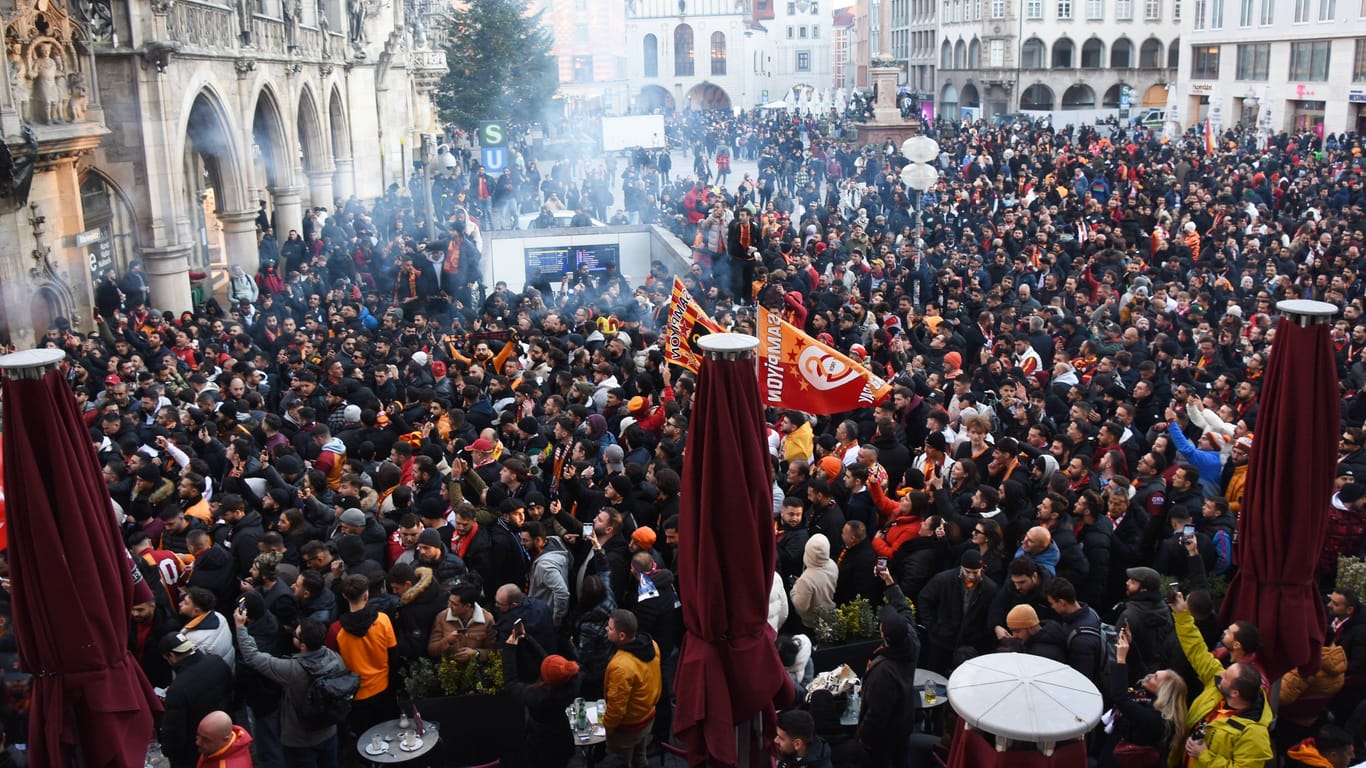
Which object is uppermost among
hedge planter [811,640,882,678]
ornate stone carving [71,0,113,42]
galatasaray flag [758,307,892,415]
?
ornate stone carving [71,0,113,42]

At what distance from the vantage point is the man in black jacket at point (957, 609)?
742 centimetres

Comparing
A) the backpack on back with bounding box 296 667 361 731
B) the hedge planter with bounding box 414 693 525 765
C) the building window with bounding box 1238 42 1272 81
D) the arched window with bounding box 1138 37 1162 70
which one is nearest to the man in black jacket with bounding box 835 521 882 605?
the hedge planter with bounding box 414 693 525 765

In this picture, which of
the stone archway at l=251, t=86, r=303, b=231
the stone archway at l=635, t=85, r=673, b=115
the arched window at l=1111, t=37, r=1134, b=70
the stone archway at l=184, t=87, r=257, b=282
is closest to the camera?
the stone archway at l=184, t=87, r=257, b=282

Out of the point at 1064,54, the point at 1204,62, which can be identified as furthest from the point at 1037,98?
the point at 1204,62

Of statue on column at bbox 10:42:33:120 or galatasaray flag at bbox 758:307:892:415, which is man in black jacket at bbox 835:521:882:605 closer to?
galatasaray flag at bbox 758:307:892:415

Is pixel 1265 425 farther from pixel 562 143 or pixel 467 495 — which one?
pixel 562 143

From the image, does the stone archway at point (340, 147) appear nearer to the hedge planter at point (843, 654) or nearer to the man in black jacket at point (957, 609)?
the hedge planter at point (843, 654)

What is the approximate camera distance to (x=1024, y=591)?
23.8ft

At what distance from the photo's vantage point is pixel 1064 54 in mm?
71875

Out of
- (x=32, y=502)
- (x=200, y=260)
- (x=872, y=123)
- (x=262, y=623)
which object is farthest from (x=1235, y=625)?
(x=872, y=123)

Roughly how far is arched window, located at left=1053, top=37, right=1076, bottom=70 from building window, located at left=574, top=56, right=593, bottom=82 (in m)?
35.8

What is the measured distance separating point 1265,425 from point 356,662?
16.9ft

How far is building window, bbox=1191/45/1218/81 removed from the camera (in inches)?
2077

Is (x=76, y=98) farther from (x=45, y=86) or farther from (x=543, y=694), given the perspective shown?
(x=543, y=694)
